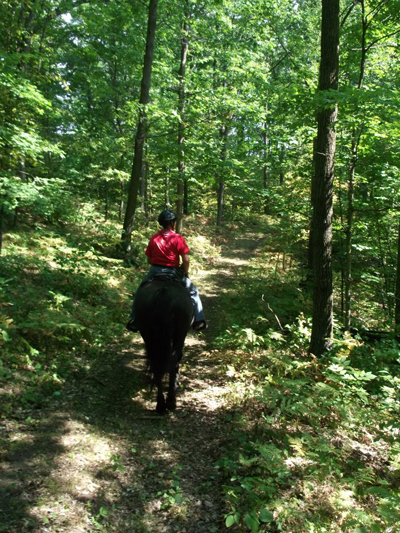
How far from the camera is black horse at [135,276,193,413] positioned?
468cm

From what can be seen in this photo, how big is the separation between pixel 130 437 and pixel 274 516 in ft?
6.60

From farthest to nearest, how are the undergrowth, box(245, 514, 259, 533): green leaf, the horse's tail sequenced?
the horse's tail, the undergrowth, box(245, 514, 259, 533): green leaf

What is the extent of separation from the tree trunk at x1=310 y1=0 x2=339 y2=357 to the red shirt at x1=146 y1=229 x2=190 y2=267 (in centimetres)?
262

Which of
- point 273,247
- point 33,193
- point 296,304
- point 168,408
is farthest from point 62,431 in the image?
point 273,247

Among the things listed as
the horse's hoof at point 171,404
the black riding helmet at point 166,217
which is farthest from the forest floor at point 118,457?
the black riding helmet at point 166,217

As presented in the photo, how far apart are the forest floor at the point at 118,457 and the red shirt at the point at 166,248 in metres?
2.13

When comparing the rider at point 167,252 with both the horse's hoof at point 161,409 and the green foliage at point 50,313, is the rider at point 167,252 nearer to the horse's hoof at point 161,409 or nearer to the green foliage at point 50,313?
the horse's hoof at point 161,409

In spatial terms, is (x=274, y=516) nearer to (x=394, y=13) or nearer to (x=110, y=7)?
(x=394, y=13)

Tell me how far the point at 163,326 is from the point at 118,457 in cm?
166

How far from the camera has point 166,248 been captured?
5.78 m

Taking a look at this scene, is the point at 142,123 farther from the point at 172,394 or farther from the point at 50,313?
the point at 172,394

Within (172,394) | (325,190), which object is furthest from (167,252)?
(325,190)

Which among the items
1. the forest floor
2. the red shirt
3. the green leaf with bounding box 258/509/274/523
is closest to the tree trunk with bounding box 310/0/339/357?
the forest floor

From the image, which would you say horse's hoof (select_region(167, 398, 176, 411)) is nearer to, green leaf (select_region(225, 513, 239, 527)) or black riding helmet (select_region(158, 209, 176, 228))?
green leaf (select_region(225, 513, 239, 527))
